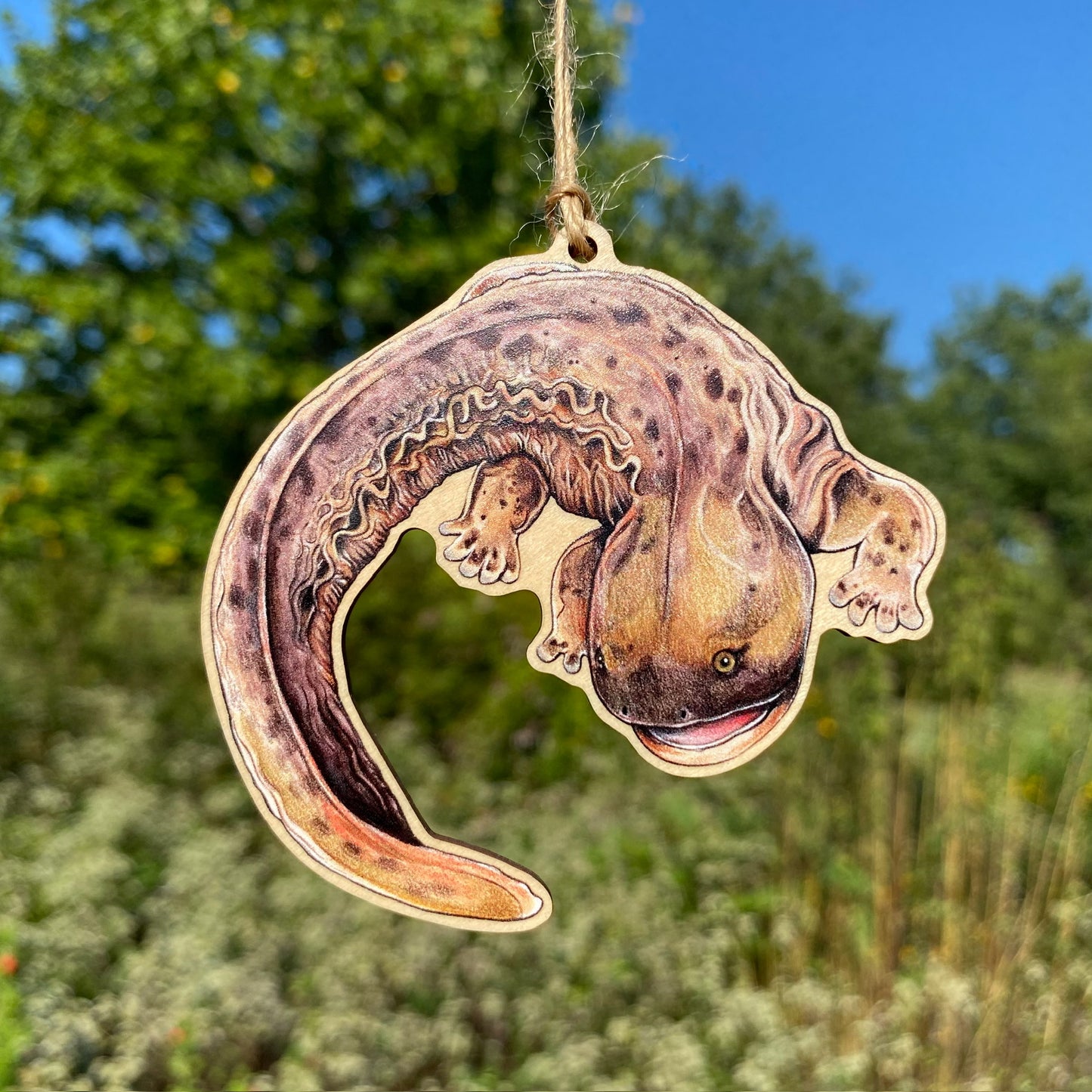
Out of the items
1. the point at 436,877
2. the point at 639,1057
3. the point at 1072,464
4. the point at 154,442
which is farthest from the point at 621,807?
the point at 1072,464

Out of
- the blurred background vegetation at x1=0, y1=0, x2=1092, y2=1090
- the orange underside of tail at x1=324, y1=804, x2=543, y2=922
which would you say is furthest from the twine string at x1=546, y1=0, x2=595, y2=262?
the blurred background vegetation at x1=0, y1=0, x2=1092, y2=1090

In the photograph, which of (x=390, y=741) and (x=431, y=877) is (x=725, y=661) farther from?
(x=390, y=741)

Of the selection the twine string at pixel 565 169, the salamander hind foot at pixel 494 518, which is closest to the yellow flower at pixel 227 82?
the twine string at pixel 565 169

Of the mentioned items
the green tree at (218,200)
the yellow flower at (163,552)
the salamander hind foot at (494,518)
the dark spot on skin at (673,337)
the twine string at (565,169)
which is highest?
the green tree at (218,200)

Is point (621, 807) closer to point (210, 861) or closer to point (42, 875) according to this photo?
point (210, 861)

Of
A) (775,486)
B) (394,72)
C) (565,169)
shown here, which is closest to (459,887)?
(775,486)

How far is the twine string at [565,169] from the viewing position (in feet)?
2.86

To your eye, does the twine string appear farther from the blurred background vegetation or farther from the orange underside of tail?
the blurred background vegetation

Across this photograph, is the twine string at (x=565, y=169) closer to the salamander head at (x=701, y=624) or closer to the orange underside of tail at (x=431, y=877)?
the salamander head at (x=701, y=624)

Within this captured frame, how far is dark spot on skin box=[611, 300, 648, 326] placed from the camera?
2.73ft

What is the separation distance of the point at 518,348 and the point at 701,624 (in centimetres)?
30

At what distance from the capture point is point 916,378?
13.9 m

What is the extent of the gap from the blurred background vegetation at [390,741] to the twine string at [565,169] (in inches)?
30.2

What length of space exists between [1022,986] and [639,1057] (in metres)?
0.95
